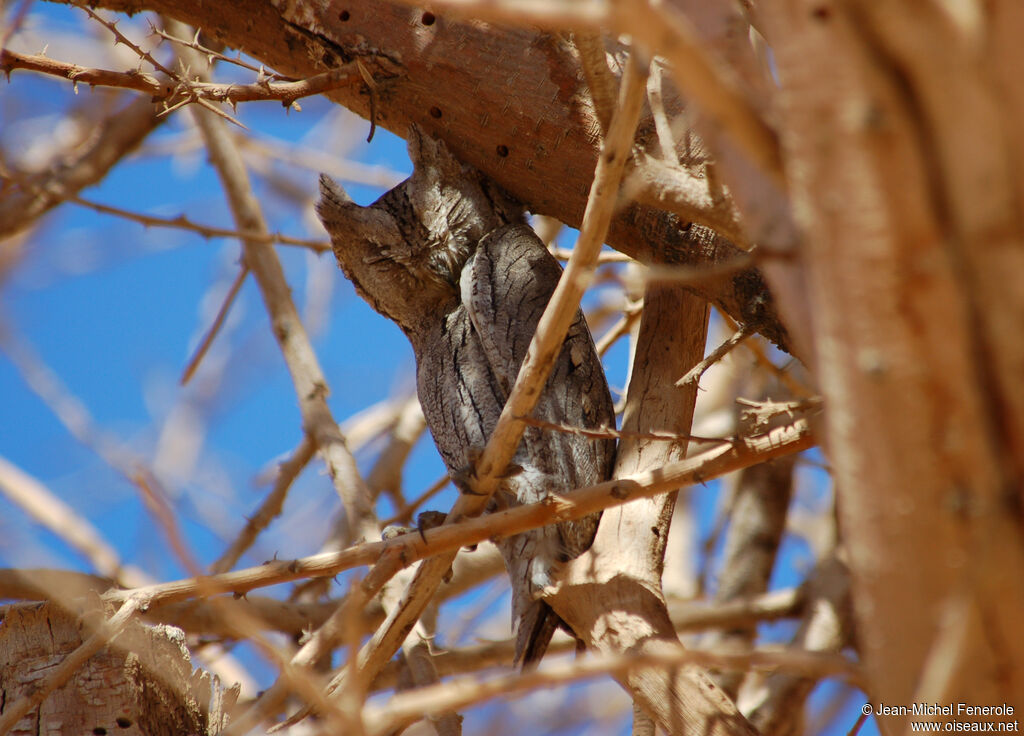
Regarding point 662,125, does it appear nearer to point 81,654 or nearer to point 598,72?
point 598,72

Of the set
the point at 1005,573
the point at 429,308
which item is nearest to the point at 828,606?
the point at 429,308

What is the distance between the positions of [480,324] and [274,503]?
5.16 feet

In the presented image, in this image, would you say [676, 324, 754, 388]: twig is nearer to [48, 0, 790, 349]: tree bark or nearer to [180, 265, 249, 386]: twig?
[48, 0, 790, 349]: tree bark

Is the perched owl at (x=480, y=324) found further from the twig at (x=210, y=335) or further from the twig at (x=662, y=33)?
the twig at (x=662, y=33)

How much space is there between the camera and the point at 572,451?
2.81m

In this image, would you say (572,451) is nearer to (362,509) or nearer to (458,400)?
(458,400)

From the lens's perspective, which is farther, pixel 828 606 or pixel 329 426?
pixel 828 606

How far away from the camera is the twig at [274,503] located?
3746 millimetres

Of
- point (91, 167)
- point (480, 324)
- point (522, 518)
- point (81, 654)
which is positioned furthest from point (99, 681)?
point (91, 167)

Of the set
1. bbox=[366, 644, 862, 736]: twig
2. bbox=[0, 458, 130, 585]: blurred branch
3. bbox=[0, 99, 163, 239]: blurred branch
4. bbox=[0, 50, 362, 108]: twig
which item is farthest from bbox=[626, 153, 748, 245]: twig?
bbox=[0, 458, 130, 585]: blurred branch

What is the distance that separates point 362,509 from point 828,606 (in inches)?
95.5

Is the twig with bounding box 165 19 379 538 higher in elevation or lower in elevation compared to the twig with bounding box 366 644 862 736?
higher

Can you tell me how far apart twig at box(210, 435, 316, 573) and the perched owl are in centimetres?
102

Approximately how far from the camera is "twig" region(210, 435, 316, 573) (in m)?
3.75
